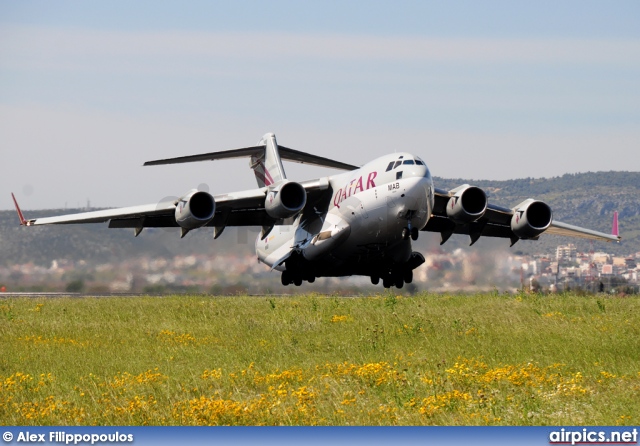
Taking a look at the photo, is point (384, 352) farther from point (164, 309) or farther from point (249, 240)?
point (249, 240)

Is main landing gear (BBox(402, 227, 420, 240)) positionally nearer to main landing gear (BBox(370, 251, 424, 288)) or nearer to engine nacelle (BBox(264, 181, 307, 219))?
engine nacelle (BBox(264, 181, 307, 219))

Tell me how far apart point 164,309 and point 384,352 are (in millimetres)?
9743

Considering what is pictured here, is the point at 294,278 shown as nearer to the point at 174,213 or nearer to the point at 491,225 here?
the point at 174,213

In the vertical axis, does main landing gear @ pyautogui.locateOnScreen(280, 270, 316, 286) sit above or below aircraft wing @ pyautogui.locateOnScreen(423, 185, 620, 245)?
below

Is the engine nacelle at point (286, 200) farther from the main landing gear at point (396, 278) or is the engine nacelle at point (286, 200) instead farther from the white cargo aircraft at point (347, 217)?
the main landing gear at point (396, 278)

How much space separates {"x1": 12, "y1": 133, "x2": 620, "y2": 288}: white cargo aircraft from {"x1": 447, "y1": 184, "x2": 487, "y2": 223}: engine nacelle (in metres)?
0.03

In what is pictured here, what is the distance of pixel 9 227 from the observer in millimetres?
41750

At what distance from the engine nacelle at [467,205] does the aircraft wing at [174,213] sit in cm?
A: 396

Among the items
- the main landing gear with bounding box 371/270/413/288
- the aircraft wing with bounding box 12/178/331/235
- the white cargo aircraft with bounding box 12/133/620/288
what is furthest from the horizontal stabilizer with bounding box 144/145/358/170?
the main landing gear with bounding box 371/270/413/288

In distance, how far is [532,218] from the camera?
101ft

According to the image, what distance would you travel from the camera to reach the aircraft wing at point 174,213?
29250 millimetres

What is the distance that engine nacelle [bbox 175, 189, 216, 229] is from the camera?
27.6 meters

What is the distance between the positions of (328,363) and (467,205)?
15.8 m

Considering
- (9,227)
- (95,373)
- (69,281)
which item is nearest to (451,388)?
(95,373)
